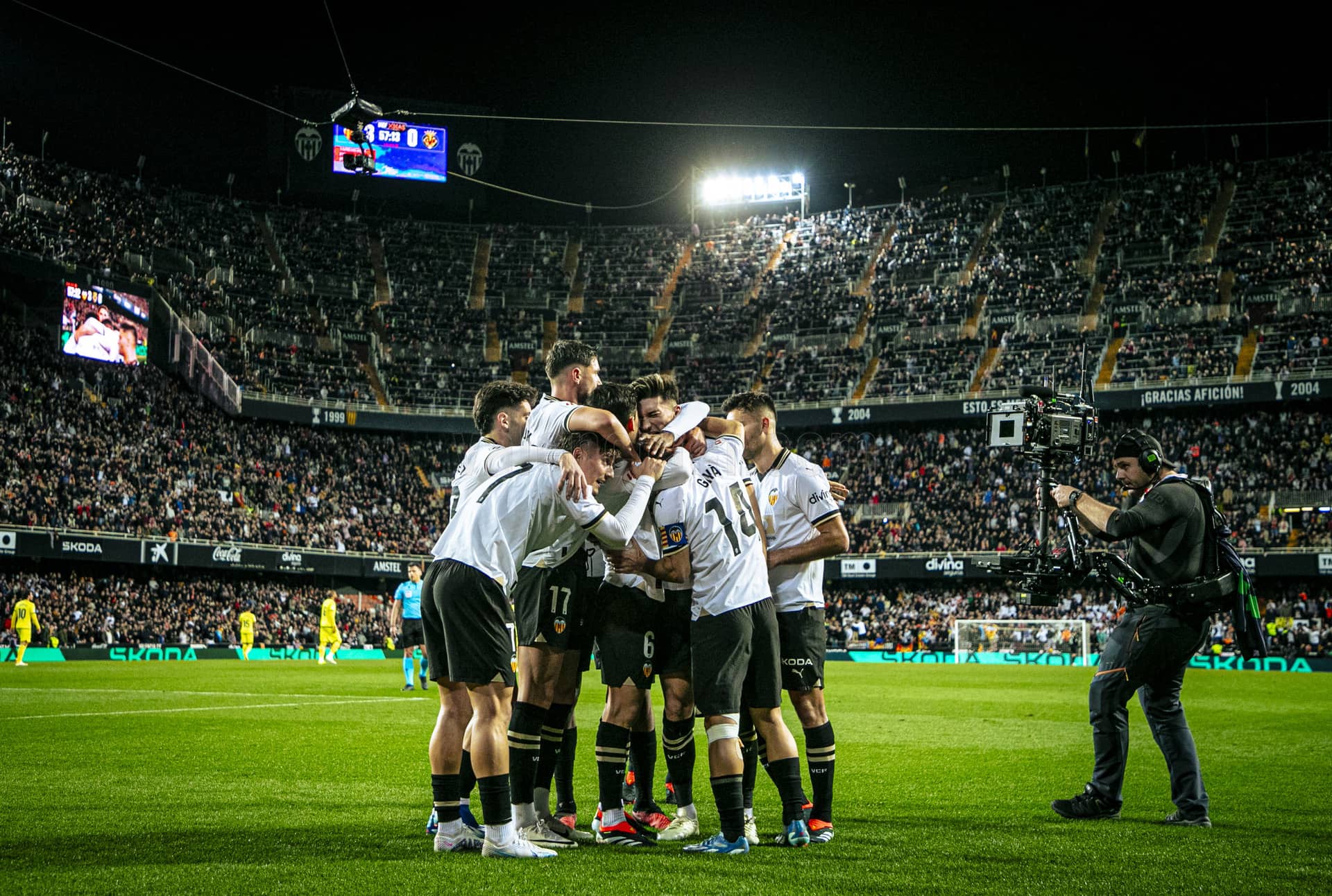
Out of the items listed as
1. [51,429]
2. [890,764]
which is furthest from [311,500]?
[890,764]

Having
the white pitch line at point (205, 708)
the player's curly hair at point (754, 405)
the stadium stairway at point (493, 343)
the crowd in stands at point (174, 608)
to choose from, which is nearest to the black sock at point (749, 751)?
the player's curly hair at point (754, 405)

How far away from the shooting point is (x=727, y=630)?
643cm

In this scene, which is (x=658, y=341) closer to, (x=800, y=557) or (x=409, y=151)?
(x=409, y=151)

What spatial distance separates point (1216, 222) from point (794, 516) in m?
48.8

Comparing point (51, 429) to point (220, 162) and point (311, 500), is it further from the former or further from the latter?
point (220, 162)

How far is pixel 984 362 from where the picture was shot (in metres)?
48.0

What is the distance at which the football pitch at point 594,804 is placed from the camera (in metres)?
5.54

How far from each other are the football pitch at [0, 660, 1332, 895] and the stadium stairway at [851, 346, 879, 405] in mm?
32690

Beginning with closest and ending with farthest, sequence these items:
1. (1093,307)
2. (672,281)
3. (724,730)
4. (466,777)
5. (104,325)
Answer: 1. (724,730)
2. (466,777)
3. (104,325)
4. (1093,307)
5. (672,281)

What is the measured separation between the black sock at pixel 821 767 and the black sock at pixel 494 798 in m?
1.86

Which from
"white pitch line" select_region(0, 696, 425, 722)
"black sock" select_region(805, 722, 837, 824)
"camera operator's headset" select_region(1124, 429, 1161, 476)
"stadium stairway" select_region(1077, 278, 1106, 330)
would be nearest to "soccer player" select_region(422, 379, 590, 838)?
"black sock" select_region(805, 722, 837, 824)

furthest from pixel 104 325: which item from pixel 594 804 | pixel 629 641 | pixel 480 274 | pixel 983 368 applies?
pixel 629 641

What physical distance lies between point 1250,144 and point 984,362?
21.4 m

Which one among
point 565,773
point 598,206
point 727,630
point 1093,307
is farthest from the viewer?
point 598,206
